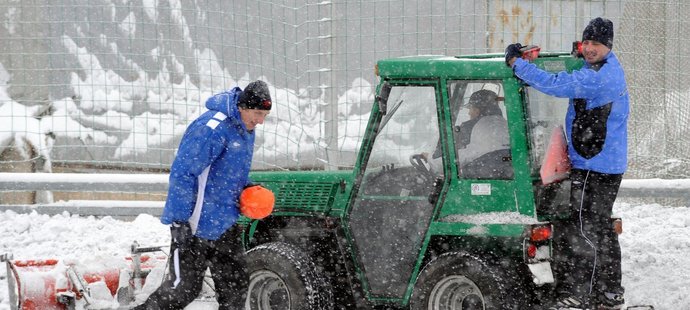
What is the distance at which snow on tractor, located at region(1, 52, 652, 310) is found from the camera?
6238 mm

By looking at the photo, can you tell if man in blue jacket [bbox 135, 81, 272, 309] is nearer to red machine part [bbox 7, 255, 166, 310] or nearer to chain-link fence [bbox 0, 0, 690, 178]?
red machine part [bbox 7, 255, 166, 310]

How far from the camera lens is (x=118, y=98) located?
398 inches

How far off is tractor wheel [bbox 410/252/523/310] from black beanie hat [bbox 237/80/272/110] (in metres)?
1.39

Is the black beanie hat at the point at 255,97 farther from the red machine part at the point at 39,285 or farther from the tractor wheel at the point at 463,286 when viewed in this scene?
the red machine part at the point at 39,285

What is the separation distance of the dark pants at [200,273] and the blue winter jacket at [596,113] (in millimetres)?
1989

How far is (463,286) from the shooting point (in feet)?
20.6

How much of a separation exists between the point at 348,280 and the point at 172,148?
3886 mm

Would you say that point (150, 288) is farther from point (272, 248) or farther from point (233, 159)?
point (233, 159)

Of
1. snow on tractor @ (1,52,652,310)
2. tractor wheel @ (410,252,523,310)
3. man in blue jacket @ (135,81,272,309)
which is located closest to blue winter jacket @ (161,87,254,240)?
man in blue jacket @ (135,81,272,309)

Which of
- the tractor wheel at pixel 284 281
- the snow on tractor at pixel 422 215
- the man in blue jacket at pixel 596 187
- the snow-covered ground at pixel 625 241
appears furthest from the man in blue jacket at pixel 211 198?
the snow-covered ground at pixel 625 241

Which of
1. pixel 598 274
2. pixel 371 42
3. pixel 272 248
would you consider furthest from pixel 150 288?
pixel 371 42

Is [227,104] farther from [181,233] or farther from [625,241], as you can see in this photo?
[625,241]

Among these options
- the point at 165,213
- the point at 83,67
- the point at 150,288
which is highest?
the point at 83,67

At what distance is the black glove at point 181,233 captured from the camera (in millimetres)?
5781
